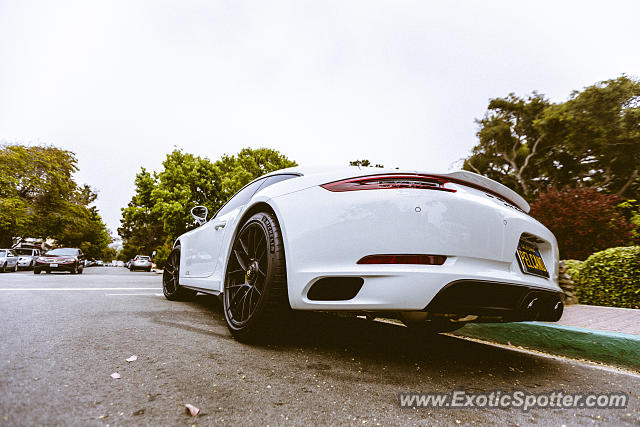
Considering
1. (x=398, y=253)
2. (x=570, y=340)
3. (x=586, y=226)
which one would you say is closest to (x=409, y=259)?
(x=398, y=253)

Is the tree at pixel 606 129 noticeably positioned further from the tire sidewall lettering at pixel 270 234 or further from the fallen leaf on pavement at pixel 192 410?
the fallen leaf on pavement at pixel 192 410

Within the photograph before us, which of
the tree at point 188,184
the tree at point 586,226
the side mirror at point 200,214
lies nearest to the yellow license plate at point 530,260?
the side mirror at point 200,214

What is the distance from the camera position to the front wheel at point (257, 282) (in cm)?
226

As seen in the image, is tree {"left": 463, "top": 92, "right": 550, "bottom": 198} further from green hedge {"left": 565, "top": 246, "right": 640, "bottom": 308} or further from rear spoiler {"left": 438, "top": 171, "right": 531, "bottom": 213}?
rear spoiler {"left": 438, "top": 171, "right": 531, "bottom": 213}

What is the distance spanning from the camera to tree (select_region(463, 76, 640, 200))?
15.9 m

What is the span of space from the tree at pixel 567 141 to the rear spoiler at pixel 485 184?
14.2 metres

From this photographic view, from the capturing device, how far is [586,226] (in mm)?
7465

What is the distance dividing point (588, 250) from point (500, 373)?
686 cm

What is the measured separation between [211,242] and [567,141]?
19.1m

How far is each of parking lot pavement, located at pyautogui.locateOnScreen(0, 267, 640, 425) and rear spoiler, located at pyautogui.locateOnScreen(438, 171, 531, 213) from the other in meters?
1.10

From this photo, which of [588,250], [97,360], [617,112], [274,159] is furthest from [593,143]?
[97,360]

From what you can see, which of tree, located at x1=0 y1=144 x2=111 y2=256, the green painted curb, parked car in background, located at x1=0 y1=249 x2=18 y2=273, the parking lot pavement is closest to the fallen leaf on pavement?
the parking lot pavement

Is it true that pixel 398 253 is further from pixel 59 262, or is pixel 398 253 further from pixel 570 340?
pixel 59 262

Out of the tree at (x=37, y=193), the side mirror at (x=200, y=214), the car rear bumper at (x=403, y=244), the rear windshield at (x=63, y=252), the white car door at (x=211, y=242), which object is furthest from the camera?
the tree at (x=37, y=193)
